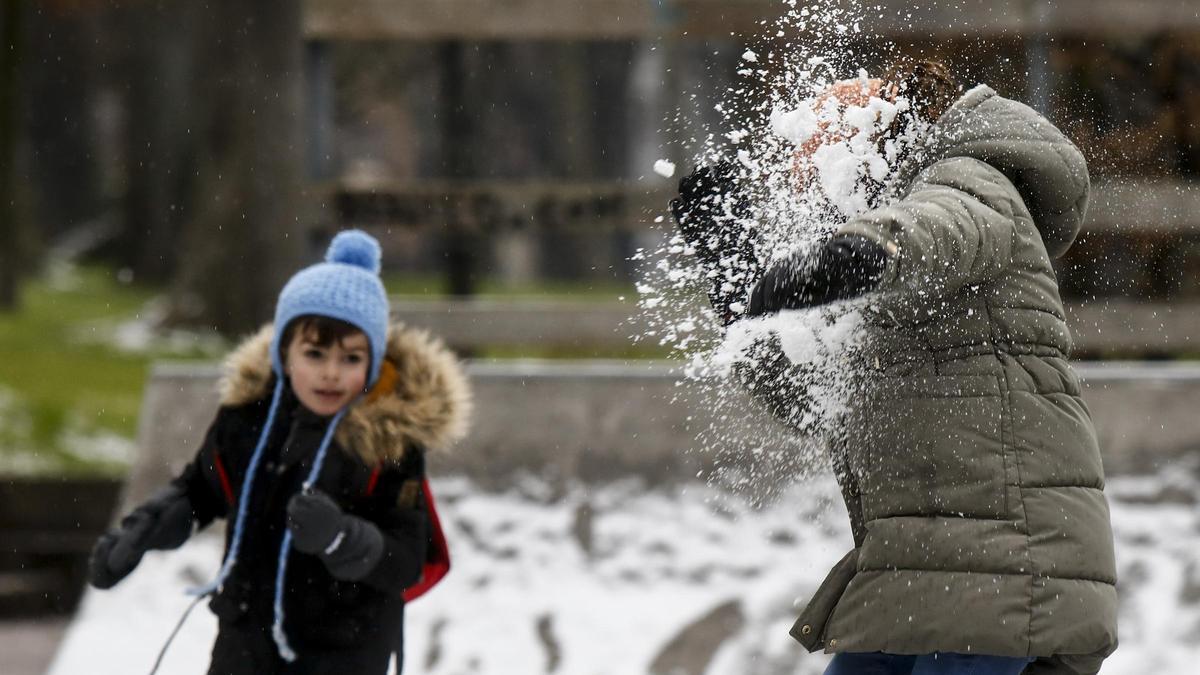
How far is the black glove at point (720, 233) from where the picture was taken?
3.12m

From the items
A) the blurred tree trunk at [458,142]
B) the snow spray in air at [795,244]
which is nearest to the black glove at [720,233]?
the snow spray in air at [795,244]

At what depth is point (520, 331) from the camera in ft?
23.8

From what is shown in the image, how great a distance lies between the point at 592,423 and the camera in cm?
642

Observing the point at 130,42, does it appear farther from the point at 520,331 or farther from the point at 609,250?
the point at 520,331

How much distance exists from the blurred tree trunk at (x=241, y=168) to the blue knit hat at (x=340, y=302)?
6692mm

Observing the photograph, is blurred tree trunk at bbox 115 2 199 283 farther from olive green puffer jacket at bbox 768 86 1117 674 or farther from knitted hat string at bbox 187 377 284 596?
olive green puffer jacket at bbox 768 86 1117 674

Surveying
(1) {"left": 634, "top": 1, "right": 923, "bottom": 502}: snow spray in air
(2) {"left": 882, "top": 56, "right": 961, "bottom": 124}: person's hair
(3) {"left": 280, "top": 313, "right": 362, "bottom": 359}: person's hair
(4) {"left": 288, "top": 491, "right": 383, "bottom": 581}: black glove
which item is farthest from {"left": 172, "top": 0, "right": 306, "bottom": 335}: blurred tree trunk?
(2) {"left": 882, "top": 56, "right": 961, "bottom": 124}: person's hair

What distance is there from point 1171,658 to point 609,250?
102ft

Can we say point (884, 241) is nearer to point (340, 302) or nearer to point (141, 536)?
point (340, 302)

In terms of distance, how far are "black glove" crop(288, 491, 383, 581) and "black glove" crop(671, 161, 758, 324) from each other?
0.89 metres

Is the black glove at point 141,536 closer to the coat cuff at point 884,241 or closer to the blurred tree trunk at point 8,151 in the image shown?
the coat cuff at point 884,241

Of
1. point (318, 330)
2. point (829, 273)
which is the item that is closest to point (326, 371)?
point (318, 330)

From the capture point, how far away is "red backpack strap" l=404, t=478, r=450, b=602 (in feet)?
12.4

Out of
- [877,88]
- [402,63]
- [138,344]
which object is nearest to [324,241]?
[877,88]
